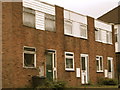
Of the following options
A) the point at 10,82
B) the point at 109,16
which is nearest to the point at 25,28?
the point at 10,82

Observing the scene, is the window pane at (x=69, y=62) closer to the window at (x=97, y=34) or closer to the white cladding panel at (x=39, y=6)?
the white cladding panel at (x=39, y=6)

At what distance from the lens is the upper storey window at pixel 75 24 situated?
26266 mm

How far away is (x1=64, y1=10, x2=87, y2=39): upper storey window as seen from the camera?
86.2 ft

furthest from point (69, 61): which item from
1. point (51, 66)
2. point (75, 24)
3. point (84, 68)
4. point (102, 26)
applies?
point (102, 26)

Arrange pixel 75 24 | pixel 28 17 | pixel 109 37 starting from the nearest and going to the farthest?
pixel 28 17 < pixel 75 24 < pixel 109 37

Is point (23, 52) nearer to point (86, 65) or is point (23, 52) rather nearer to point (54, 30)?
point (54, 30)

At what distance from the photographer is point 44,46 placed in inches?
909

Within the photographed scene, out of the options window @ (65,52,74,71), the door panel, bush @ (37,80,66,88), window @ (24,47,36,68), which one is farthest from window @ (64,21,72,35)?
bush @ (37,80,66,88)

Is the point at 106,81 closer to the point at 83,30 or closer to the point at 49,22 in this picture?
the point at 83,30

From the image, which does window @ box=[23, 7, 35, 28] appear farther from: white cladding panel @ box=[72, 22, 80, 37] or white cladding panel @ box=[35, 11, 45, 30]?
white cladding panel @ box=[72, 22, 80, 37]

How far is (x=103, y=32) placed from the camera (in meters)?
32.4

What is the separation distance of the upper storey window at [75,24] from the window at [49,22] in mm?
1876

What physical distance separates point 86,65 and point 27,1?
9.67 metres

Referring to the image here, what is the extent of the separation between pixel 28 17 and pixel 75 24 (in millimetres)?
6729
